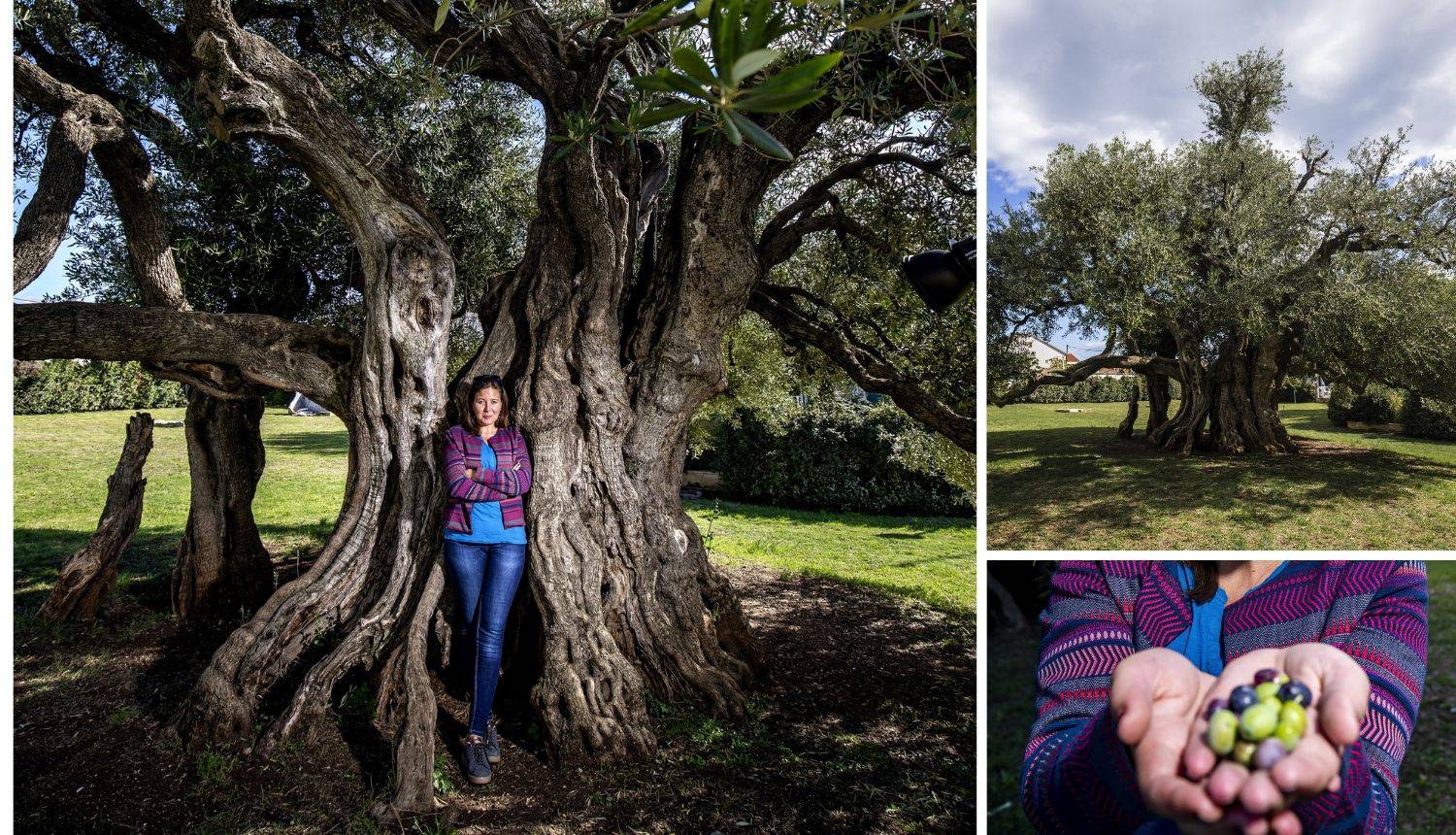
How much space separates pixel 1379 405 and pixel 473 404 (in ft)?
18.3

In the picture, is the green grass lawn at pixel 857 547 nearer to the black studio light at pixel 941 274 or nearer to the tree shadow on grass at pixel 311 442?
the black studio light at pixel 941 274

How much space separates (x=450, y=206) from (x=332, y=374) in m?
2.28

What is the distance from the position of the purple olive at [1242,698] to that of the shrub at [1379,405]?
17.6 ft

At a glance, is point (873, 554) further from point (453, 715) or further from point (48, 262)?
point (48, 262)

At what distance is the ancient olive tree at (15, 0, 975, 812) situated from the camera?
361cm

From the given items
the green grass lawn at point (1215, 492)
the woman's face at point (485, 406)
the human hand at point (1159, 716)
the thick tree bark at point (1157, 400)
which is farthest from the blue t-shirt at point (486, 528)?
the thick tree bark at point (1157, 400)

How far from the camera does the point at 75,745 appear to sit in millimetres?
3674

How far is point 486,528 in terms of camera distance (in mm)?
3578

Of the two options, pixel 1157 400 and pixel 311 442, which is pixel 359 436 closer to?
pixel 1157 400

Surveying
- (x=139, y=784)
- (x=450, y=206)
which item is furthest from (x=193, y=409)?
(x=139, y=784)

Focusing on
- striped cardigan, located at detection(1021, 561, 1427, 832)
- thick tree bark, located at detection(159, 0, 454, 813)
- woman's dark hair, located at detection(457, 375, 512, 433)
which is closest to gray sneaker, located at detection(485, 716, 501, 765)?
thick tree bark, located at detection(159, 0, 454, 813)

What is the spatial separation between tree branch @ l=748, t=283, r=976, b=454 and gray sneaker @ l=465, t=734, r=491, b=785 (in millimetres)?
3602

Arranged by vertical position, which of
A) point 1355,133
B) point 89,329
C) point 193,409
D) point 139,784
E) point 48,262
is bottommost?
point 139,784

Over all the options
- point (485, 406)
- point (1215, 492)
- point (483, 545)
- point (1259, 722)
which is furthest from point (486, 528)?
point (1215, 492)
